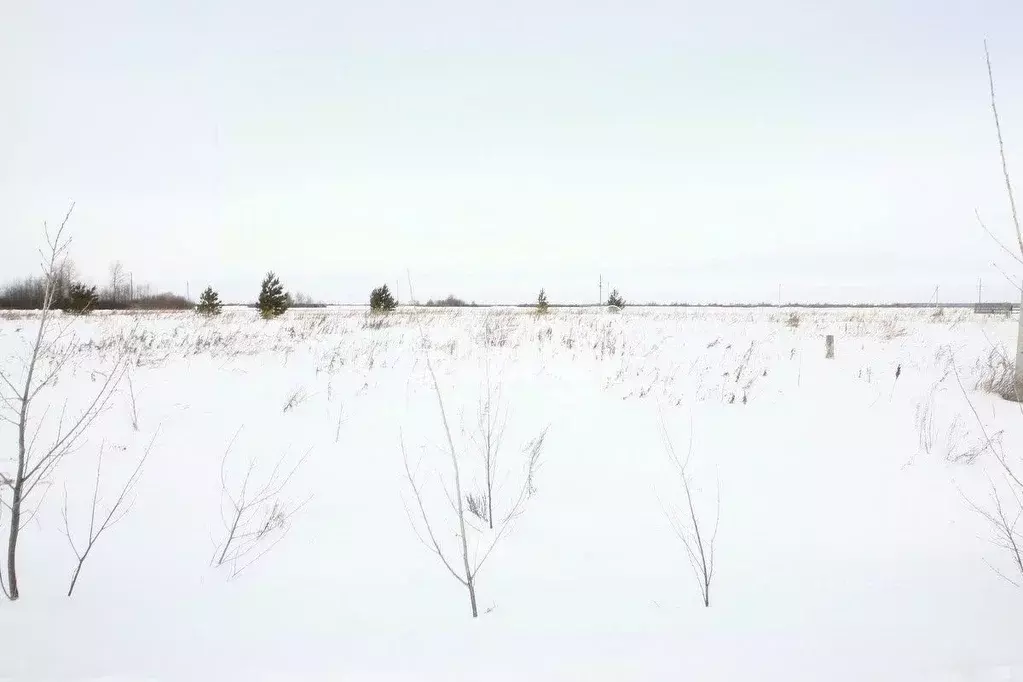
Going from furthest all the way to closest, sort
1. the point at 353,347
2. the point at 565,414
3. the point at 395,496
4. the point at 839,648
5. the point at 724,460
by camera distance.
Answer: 1. the point at 353,347
2. the point at 565,414
3. the point at 724,460
4. the point at 395,496
5. the point at 839,648

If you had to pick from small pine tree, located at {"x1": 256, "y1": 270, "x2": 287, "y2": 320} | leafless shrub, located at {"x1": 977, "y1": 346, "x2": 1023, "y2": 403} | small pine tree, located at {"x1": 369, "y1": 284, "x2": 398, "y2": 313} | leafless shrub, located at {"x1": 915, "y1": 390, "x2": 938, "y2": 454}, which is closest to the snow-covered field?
leafless shrub, located at {"x1": 915, "y1": 390, "x2": 938, "y2": 454}

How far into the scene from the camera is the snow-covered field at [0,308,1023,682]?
234 cm

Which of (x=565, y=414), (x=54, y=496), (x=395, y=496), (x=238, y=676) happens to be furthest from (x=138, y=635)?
(x=565, y=414)

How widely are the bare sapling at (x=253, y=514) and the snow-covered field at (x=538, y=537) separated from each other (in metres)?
0.06

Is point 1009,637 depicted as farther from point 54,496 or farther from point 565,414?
point 54,496

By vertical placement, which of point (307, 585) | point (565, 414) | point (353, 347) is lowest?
point (307, 585)

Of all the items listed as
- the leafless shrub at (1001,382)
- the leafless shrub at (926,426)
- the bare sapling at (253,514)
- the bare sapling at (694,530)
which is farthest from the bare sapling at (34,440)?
the leafless shrub at (1001,382)

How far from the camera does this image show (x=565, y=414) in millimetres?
6023

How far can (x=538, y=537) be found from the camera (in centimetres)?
356

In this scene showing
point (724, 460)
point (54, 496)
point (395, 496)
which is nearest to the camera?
point (54, 496)

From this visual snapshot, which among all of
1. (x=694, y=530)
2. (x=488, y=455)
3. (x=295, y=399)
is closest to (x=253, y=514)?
(x=488, y=455)

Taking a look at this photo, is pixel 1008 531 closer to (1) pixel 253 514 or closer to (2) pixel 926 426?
Answer: (2) pixel 926 426

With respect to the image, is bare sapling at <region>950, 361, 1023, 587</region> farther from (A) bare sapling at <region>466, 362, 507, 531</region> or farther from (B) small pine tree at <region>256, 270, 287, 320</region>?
(B) small pine tree at <region>256, 270, 287, 320</region>

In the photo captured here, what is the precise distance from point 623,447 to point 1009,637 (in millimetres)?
2984
